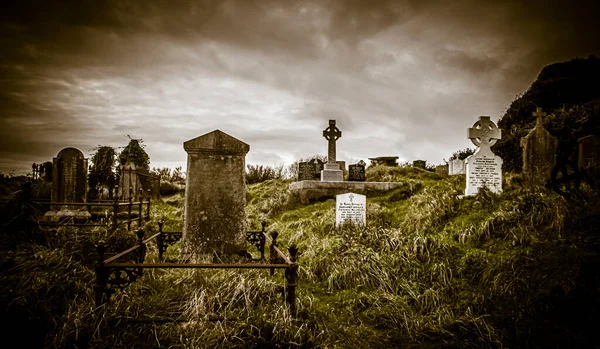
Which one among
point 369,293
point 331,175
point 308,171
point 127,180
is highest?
point 308,171

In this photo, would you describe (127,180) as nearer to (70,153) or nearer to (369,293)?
(70,153)

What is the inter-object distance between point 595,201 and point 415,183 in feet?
21.3

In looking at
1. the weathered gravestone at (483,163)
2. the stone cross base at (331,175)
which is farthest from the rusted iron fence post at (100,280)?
the stone cross base at (331,175)

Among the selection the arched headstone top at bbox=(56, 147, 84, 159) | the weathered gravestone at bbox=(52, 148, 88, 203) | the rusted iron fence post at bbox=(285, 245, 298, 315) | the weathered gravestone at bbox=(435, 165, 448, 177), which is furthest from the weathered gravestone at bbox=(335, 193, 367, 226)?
the weathered gravestone at bbox=(435, 165, 448, 177)

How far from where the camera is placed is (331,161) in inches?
467

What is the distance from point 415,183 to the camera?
10.4 m

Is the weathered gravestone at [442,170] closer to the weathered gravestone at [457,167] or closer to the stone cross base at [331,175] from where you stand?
the weathered gravestone at [457,167]

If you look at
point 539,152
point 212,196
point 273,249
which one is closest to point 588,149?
point 539,152

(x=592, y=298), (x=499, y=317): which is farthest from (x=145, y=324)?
(x=592, y=298)

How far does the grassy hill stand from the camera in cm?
308

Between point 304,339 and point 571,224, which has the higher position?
point 571,224

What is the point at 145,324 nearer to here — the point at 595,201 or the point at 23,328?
the point at 23,328

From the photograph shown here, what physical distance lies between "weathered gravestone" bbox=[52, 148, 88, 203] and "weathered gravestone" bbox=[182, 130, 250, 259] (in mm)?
6270

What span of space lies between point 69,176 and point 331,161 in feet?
27.0
